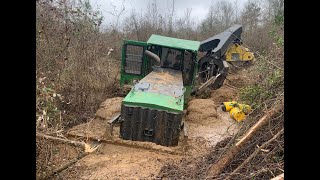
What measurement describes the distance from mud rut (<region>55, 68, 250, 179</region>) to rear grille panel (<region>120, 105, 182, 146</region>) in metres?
0.17

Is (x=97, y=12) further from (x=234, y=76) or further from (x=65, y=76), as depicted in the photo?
(x=234, y=76)

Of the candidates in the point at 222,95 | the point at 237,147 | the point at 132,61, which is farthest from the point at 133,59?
the point at 237,147

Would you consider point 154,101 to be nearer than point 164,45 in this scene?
Yes

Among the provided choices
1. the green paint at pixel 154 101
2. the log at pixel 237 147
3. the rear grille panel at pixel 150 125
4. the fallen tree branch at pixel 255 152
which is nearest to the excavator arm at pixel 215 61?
the green paint at pixel 154 101

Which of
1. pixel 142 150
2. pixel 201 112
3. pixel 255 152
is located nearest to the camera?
pixel 255 152

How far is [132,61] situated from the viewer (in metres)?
10.0

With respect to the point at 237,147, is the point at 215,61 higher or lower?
higher

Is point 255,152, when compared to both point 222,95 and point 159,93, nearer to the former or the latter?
point 159,93

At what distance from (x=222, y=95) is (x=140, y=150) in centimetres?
581

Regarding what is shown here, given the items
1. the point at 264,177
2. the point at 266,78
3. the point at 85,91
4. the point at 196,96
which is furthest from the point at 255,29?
the point at 264,177

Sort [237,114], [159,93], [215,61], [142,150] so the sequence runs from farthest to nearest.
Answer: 1. [215,61]
2. [237,114]
3. [159,93]
4. [142,150]

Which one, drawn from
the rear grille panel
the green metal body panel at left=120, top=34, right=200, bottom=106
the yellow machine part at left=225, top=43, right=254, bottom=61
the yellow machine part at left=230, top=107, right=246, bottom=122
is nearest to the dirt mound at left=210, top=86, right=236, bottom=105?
the green metal body panel at left=120, top=34, right=200, bottom=106

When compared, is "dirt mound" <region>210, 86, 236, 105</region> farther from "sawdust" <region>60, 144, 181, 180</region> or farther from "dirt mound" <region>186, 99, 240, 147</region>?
"sawdust" <region>60, 144, 181, 180</region>

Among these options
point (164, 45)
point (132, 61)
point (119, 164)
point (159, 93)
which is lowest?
point (119, 164)
